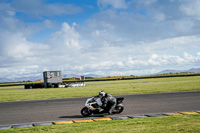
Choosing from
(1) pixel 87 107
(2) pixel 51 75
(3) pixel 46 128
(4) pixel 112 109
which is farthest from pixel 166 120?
(2) pixel 51 75

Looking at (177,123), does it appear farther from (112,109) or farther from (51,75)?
(51,75)

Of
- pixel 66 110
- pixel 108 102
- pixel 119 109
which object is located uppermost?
pixel 108 102

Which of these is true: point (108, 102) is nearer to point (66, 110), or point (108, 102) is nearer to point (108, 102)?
point (108, 102)

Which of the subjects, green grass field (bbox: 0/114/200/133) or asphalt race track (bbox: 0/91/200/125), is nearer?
green grass field (bbox: 0/114/200/133)

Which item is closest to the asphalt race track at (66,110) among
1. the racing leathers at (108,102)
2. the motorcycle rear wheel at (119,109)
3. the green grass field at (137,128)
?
the motorcycle rear wheel at (119,109)

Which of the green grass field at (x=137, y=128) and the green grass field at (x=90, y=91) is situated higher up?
the green grass field at (x=90, y=91)

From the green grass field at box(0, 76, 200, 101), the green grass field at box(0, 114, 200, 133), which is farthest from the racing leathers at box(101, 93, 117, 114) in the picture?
the green grass field at box(0, 76, 200, 101)

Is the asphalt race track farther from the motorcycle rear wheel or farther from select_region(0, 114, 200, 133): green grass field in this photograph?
select_region(0, 114, 200, 133): green grass field

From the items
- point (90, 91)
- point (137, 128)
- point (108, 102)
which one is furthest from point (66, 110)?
point (90, 91)

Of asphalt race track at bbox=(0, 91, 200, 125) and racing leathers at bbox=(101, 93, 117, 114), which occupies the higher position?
racing leathers at bbox=(101, 93, 117, 114)

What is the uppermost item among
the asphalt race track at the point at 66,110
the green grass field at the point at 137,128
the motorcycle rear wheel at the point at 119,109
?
the motorcycle rear wheel at the point at 119,109

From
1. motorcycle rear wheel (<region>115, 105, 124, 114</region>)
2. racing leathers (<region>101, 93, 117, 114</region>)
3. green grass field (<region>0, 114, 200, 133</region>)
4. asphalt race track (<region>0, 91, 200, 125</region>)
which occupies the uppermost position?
racing leathers (<region>101, 93, 117, 114</region>)

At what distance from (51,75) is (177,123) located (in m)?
40.3

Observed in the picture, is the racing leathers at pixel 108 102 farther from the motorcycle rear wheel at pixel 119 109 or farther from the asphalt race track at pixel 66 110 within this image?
the asphalt race track at pixel 66 110
